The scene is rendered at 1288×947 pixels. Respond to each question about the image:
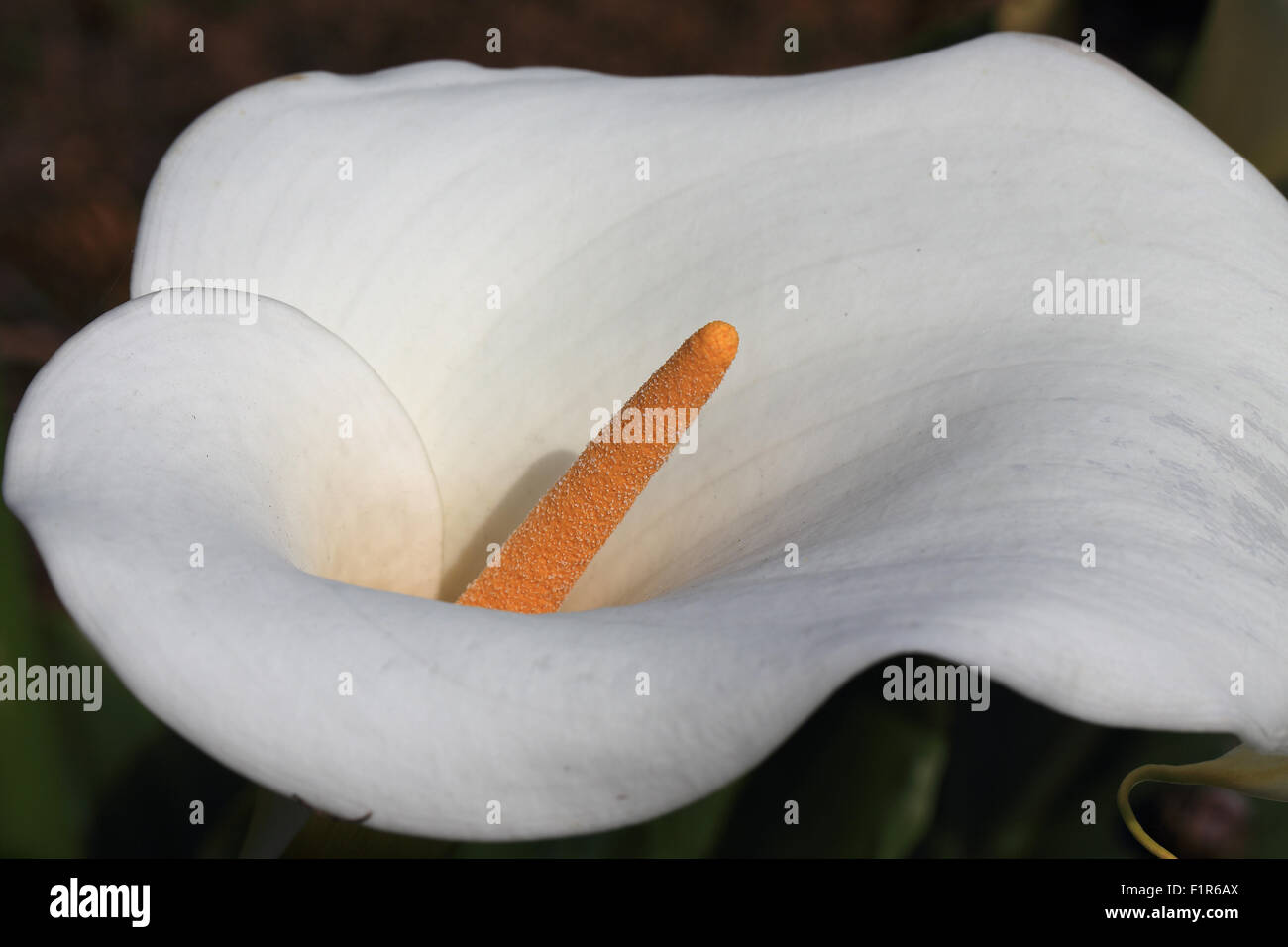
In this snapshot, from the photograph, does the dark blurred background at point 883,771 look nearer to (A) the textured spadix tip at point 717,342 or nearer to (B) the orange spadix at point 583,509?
(B) the orange spadix at point 583,509

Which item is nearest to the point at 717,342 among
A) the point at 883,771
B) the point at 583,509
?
the point at 583,509

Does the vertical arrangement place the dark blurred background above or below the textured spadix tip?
below

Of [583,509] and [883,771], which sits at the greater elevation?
[583,509]

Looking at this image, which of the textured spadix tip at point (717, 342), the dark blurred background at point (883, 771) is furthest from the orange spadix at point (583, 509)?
the dark blurred background at point (883, 771)

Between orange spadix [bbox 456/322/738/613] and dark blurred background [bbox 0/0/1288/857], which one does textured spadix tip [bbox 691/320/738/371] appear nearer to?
orange spadix [bbox 456/322/738/613]

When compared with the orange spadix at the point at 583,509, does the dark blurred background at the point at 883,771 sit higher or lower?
lower

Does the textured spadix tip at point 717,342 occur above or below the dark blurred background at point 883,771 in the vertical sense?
above

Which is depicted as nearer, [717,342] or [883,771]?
[717,342]

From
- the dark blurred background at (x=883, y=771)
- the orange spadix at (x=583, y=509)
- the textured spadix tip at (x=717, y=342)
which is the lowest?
the dark blurred background at (x=883, y=771)

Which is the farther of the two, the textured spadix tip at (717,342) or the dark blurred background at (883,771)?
the dark blurred background at (883,771)

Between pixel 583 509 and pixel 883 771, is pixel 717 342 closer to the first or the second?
pixel 583 509

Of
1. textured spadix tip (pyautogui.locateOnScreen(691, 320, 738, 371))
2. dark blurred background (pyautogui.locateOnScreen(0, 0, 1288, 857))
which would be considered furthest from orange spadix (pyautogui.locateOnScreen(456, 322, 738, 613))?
dark blurred background (pyautogui.locateOnScreen(0, 0, 1288, 857))
